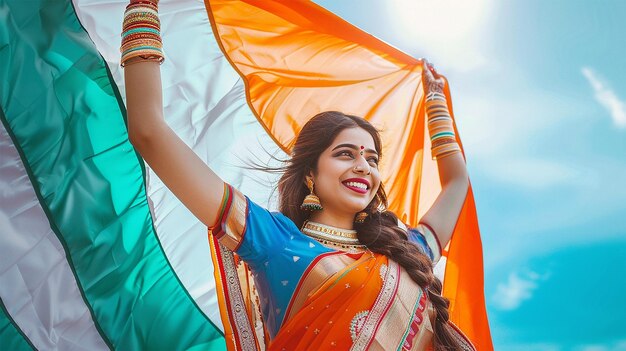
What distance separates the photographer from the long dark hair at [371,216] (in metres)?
2.99

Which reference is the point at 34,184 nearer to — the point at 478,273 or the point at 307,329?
the point at 307,329

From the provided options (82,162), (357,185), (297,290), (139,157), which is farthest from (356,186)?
(82,162)

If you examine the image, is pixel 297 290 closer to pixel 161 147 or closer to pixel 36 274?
pixel 161 147

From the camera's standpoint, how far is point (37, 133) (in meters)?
3.22

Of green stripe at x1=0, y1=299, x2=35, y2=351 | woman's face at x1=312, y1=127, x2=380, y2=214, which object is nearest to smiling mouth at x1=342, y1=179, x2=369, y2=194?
woman's face at x1=312, y1=127, x2=380, y2=214

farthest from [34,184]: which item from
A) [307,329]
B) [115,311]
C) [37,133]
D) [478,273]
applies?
[478,273]

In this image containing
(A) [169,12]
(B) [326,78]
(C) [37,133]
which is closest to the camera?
(C) [37,133]

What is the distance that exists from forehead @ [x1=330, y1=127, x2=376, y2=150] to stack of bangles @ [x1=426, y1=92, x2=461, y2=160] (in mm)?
813

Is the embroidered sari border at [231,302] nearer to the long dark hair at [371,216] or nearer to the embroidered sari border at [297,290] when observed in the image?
the embroidered sari border at [297,290]

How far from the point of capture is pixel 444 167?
3900mm

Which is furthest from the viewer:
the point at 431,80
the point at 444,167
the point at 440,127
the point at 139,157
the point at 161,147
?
the point at 431,80

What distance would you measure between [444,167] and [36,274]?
7.23 feet

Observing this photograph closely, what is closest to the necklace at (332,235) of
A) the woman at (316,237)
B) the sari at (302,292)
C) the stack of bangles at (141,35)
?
the woman at (316,237)

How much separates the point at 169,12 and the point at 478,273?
222 cm
